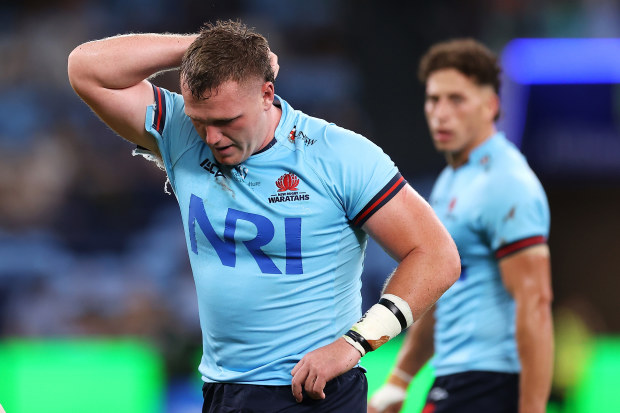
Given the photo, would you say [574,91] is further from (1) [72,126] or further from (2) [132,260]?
Answer: (1) [72,126]

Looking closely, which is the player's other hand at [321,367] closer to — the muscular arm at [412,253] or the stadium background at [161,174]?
the muscular arm at [412,253]

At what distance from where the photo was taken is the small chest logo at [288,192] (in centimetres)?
311

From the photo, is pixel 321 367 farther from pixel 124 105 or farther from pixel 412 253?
pixel 124 105

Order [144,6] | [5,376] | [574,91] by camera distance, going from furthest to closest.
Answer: [144,6]
[574,91]
[5,376]

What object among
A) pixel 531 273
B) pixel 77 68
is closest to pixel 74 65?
pixel 77 68

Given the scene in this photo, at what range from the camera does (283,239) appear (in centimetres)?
310

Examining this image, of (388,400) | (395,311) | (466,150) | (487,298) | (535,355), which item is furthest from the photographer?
(466,150)

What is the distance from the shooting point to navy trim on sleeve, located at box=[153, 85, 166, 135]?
3.28 m

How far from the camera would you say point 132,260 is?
32.6ft

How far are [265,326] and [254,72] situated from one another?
0.87 meters

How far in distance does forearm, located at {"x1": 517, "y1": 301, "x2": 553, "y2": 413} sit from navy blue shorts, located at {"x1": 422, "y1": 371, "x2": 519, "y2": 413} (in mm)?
129

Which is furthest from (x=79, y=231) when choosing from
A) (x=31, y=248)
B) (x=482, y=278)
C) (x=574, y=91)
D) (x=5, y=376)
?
(x=482, y=278)

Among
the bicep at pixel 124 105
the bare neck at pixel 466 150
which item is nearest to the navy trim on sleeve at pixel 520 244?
the bare neck at pixel 466 150

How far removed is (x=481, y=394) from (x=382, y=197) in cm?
167
